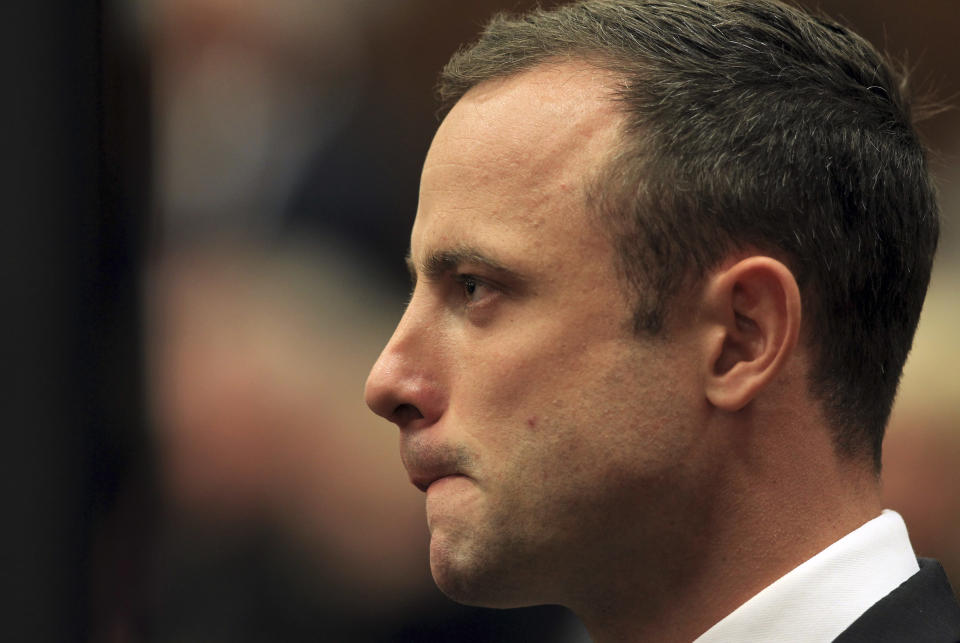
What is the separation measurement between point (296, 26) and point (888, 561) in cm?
247

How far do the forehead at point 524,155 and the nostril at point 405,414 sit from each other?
0.27 m

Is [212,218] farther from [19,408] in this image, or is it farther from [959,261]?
[959,261]

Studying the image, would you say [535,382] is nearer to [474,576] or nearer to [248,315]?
[474,576]

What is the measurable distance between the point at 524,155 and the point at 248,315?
1886mm

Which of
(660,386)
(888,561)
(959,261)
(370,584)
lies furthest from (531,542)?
(959,261)

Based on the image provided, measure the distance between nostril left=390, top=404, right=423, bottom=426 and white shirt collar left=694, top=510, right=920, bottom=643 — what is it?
55cm

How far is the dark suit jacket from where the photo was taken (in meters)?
1.82

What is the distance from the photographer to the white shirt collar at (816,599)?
6.15 feet

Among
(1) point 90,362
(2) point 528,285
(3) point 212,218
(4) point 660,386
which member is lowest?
(4) point 660,386

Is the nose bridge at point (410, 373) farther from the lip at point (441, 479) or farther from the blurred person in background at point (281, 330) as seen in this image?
the blurred person in background at point (281, 330)

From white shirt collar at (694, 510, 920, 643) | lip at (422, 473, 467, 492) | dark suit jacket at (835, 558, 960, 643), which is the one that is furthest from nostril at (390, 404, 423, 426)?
dark suit jacket at (835, 558, 960, 643)

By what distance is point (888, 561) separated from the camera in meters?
1.94

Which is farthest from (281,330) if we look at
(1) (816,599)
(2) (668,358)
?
(1) (816,599)

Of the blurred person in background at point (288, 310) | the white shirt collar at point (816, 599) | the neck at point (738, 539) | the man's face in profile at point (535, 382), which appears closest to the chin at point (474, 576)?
the man's face in profile at point (535, 382)
